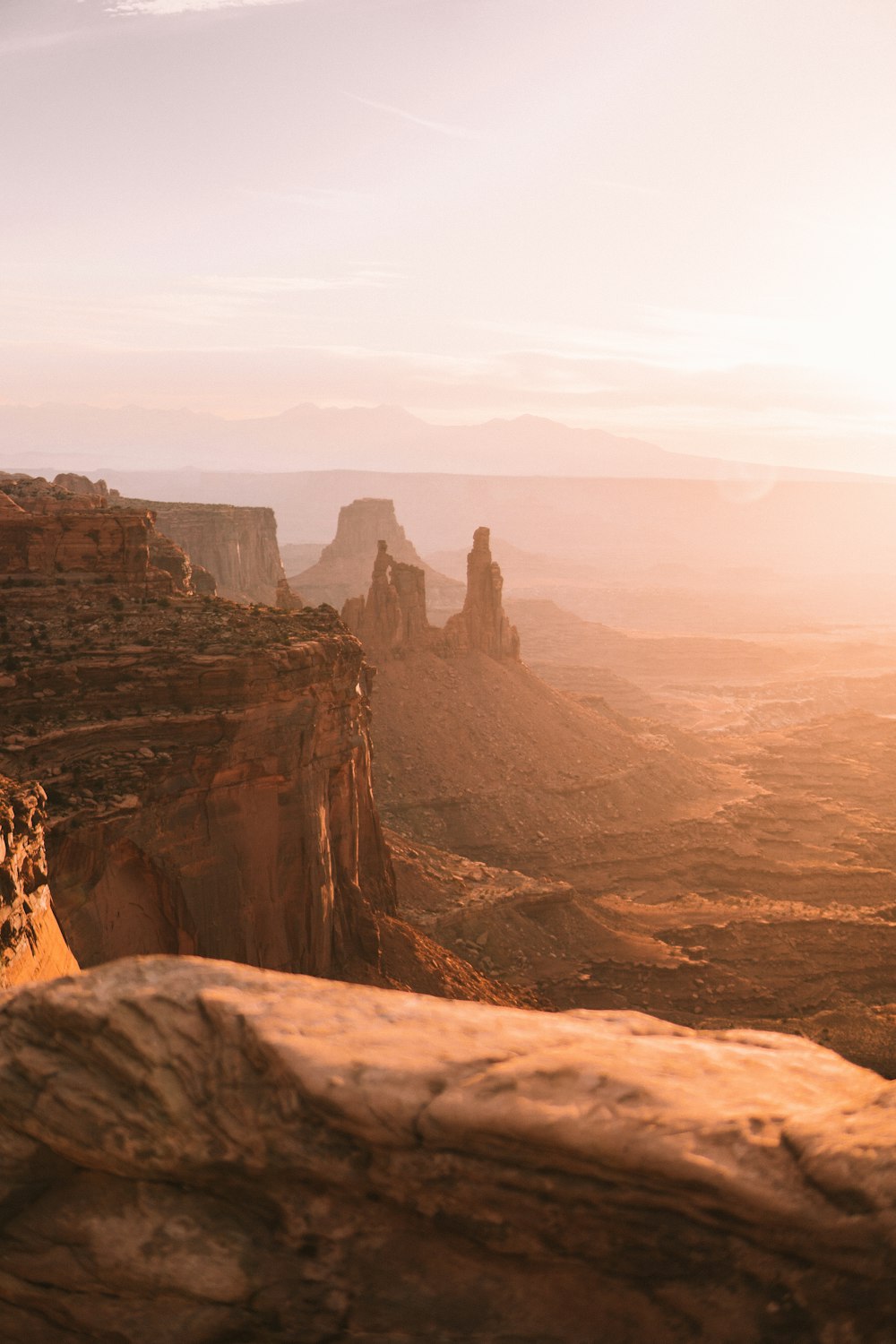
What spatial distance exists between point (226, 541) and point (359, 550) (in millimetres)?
54312

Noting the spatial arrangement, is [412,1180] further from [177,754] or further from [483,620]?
[483,620]

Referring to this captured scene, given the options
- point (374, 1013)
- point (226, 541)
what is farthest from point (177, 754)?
point (226, 541)

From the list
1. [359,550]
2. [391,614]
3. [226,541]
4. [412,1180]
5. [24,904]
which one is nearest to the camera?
[412,1180]

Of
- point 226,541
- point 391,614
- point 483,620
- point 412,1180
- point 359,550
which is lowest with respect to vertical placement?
point 412,1180

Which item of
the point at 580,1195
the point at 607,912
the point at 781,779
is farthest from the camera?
the point at 781,779

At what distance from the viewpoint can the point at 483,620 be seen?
7075 cm

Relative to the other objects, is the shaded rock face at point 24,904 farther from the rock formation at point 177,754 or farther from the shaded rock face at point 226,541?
the shaded rock face at point 226,541

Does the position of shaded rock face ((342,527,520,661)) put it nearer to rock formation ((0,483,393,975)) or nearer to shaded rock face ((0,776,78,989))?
rock formation ((0,483,393,975))

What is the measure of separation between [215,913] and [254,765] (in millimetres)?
3704

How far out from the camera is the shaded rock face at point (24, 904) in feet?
39.2

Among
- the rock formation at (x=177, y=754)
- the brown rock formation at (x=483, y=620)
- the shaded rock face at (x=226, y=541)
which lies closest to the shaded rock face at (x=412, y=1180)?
the rock formation at (x=177, y=754)

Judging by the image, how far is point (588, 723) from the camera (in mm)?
70688

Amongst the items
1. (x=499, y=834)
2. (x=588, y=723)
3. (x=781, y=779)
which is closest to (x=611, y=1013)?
(x=499, y=834)

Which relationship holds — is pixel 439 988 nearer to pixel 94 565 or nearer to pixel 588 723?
pixel 94 565
